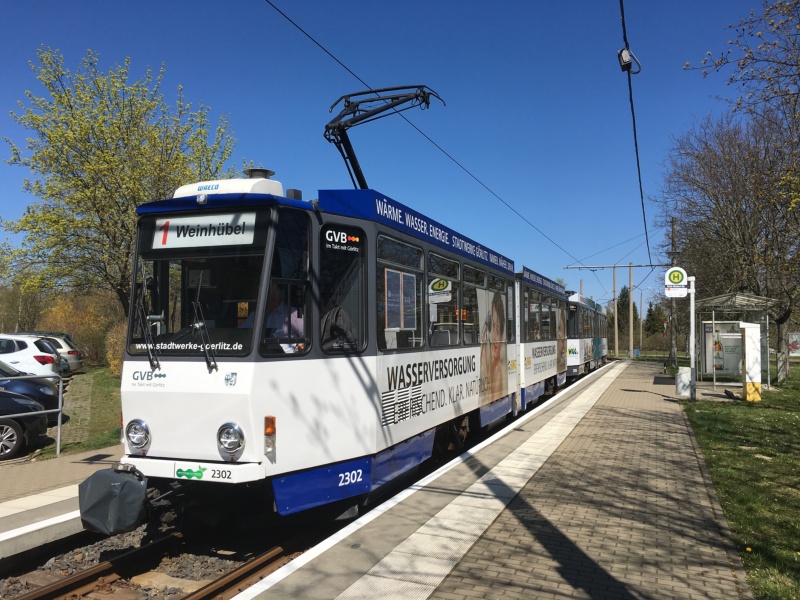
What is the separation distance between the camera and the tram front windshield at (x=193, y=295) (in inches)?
203

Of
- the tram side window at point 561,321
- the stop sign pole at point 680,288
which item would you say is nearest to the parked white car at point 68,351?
the tram side window at point 561,321

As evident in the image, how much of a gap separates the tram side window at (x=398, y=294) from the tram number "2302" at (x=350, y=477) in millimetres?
1254

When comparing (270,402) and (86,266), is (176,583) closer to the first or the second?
(270,402)

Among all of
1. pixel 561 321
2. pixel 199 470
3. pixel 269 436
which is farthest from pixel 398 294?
pixel 561 321

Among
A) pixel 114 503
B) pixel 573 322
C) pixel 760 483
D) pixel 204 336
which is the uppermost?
pixel 573 322

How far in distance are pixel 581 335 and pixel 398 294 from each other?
60.0 ft

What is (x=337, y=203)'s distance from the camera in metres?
5.69

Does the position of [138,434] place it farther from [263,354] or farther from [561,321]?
[561,321]

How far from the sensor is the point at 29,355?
1786 centimetres

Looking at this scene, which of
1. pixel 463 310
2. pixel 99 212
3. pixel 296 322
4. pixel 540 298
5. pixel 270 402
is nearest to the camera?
pixel 270 402

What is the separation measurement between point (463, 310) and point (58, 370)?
1315 centimetres

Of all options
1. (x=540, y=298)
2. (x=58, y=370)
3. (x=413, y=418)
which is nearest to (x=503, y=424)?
(x=540, y=298)

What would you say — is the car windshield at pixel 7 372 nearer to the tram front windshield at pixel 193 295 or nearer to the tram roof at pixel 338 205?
the tram front windshield at pixel 193 295

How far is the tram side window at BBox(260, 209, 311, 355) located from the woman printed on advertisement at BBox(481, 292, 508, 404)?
5.08 m
